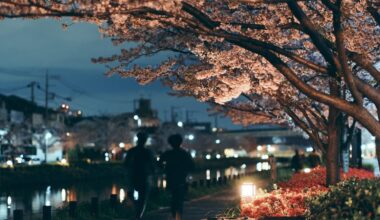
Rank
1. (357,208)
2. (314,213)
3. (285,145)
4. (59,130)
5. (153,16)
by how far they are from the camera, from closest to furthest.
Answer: (357,208)
(314,213)
(153,16)
(59,130)
(285,145)

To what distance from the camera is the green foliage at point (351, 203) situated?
32.9ft

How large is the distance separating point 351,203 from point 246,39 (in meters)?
3.96

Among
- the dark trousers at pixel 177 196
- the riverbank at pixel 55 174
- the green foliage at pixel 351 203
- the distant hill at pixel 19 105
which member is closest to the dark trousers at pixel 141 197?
the dark trousers at pixel 177 196

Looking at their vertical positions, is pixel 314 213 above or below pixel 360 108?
below

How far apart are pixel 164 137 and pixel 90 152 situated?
39.4 metres

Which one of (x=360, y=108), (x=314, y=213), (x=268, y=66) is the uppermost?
(x=268, y=66)

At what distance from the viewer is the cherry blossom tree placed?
11.8 metres

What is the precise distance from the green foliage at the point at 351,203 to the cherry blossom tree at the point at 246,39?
2.54 meters

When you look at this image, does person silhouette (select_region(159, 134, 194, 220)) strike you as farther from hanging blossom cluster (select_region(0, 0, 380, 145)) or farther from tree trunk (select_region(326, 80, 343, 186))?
tree trunk (select_region(326, 80, 343, 186))

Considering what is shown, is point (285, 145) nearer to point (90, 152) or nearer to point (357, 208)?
point (90, 152)

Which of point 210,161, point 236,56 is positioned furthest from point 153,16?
point 210,161

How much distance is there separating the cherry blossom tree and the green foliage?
8.35 ft

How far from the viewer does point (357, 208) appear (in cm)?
1016

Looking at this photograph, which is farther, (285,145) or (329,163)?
(285,145)
